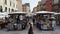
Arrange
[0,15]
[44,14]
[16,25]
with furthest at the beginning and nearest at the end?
1. [0,15]
2. [44,14]
3. [16,25]

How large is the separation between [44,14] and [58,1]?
28672 mm

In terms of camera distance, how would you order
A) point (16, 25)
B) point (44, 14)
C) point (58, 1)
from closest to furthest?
point (16, 25), point (44, 14), point (58, 1)

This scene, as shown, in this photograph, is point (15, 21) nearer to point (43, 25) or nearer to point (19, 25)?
point (19, 25)

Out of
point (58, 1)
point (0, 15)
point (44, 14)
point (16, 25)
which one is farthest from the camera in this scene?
point (58, 1)

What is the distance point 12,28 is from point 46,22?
461 centimetres

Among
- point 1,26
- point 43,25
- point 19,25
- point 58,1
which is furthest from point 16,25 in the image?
point 58,1

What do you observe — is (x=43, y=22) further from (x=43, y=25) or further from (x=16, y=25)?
(x=16, y=25)

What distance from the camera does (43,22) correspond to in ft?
77.2

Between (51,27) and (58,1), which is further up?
(58,1)

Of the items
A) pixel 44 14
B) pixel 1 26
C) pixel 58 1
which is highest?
pixel 58 1

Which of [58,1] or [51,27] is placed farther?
[58,1]

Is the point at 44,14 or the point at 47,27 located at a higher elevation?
the point at 44,14

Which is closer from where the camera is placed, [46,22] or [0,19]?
[46,22]

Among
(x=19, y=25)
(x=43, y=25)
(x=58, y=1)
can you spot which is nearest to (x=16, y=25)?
(x=19, y=25)
